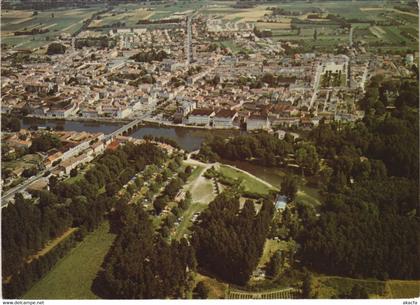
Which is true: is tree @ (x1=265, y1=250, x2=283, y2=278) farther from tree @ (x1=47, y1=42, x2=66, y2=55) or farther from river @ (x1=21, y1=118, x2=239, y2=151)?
tree @ (x1=47, y1=42, x2=66, y2=55)

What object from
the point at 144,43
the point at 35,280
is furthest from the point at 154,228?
the point at 144,43

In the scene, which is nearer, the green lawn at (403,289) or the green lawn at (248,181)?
the green lawn at (403,289)

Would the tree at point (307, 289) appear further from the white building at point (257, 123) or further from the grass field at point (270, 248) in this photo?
the white building at point (257, 123)

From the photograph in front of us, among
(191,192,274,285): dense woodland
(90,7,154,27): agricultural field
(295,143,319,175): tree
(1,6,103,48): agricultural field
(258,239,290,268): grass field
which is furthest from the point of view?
(90,7,154,27): agricultural field

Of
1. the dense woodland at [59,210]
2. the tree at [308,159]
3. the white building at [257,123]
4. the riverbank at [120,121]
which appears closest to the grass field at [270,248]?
the dense woodland at [59,210]

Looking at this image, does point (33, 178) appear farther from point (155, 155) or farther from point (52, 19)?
point (52, 19)

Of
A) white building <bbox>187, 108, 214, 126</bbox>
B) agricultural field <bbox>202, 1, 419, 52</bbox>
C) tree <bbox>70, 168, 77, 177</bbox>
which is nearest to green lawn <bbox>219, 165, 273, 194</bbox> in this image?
tree <bbox>70, 168, 77, 177</bbox>
